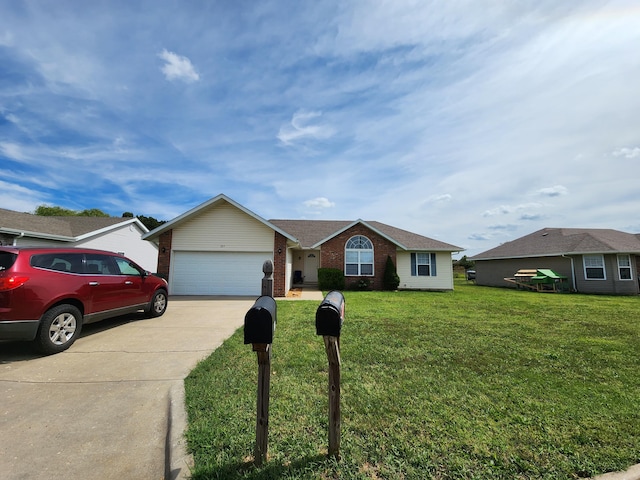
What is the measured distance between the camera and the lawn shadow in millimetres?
2117

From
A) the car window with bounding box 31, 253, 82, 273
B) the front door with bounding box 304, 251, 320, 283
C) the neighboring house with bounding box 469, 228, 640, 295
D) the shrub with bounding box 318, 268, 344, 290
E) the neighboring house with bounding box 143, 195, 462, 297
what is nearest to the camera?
the car window with bounding box 31, 253, 82, 273

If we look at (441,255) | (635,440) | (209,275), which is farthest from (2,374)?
(441,255)

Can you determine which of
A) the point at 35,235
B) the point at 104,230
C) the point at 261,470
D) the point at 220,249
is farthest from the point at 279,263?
the point at 104,230

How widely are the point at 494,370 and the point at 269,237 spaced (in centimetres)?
1064

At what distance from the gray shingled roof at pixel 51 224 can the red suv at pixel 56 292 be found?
11.1 meters

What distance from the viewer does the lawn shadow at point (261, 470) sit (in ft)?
6.95

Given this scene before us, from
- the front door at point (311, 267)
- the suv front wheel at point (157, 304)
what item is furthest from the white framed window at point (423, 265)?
the suv front wheel at point (157, 304)

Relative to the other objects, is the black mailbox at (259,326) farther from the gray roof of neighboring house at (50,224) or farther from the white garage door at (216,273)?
the gray roof of neighboring house at (50,224)

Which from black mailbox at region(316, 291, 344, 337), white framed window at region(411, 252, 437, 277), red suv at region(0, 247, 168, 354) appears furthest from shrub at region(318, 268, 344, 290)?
black mailbox at region(316, 291, 344, 337)

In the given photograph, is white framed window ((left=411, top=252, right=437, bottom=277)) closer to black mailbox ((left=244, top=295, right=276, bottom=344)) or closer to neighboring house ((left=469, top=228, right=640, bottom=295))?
neighboring house ((left=469, top=228, right=640, bottom=295))

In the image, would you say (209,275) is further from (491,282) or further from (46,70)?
(491,282)

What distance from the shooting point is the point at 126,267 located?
694 centimetres

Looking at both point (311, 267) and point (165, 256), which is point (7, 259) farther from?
point (311, 267)

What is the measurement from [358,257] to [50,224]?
58.9ft
